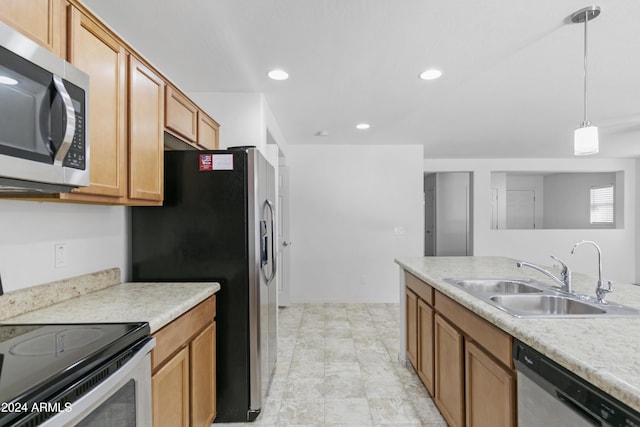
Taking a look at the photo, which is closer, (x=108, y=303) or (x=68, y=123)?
(x=68, y=123)

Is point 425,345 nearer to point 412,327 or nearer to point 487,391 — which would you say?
point 412,327

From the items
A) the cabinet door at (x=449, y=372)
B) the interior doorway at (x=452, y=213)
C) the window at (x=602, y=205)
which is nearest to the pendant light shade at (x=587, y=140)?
the cabinet door at (x=449, y=372)

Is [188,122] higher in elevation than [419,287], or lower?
higher

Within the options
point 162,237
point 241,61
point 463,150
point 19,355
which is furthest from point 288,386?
point 463,150

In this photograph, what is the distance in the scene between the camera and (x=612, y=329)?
1.18 meters

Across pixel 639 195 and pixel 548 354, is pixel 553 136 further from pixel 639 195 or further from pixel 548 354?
pixel 548 354

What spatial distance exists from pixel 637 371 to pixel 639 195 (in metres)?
7.56

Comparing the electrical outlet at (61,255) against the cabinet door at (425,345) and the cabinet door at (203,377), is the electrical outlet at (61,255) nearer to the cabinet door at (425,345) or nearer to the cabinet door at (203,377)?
the cabinet door at (203,377)

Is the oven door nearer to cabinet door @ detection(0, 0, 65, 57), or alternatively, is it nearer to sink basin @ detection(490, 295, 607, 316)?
cabinet door @ detection(0, 0, 65, 57)

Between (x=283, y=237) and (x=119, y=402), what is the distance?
376 centimetres

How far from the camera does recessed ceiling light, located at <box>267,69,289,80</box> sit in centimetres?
248

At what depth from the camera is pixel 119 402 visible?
1.09 metres

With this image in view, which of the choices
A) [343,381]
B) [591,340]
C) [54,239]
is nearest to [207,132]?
[54,239]

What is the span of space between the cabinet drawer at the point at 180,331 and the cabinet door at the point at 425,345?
1435 mm
